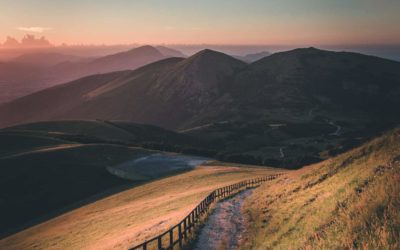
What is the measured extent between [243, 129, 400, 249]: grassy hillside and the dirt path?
1026 millimetres

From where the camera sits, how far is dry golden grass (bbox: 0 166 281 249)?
3522 centimetres

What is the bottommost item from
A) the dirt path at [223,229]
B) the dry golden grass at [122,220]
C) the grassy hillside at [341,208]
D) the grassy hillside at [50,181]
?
the grassy hillside at [50,181]

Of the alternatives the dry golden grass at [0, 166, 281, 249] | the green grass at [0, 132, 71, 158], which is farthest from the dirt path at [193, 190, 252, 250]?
the green grass at [0, 132, 71, 158]

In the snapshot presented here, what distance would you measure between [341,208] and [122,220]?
32723 mm

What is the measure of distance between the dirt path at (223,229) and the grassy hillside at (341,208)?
1.03 m

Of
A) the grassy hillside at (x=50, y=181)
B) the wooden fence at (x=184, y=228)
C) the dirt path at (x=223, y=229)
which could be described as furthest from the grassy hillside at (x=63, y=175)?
the dirt path at (x=223, y=229)

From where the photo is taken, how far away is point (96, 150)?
11125 cm

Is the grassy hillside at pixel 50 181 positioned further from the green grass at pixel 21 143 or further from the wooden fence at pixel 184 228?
the wooden fence at pixel 184 228

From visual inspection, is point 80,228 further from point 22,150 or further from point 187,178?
point 22,150

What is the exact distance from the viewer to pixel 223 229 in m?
30.0

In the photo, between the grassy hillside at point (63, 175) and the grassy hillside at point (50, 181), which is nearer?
the grassy hillside at point (50, 181)

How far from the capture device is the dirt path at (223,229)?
2586cm

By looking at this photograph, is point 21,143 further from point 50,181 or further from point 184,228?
point 184,228

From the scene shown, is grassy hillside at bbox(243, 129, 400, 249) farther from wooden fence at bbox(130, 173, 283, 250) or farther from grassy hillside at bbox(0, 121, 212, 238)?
grassy hillside at bbox(0, 121, 212, 238)
